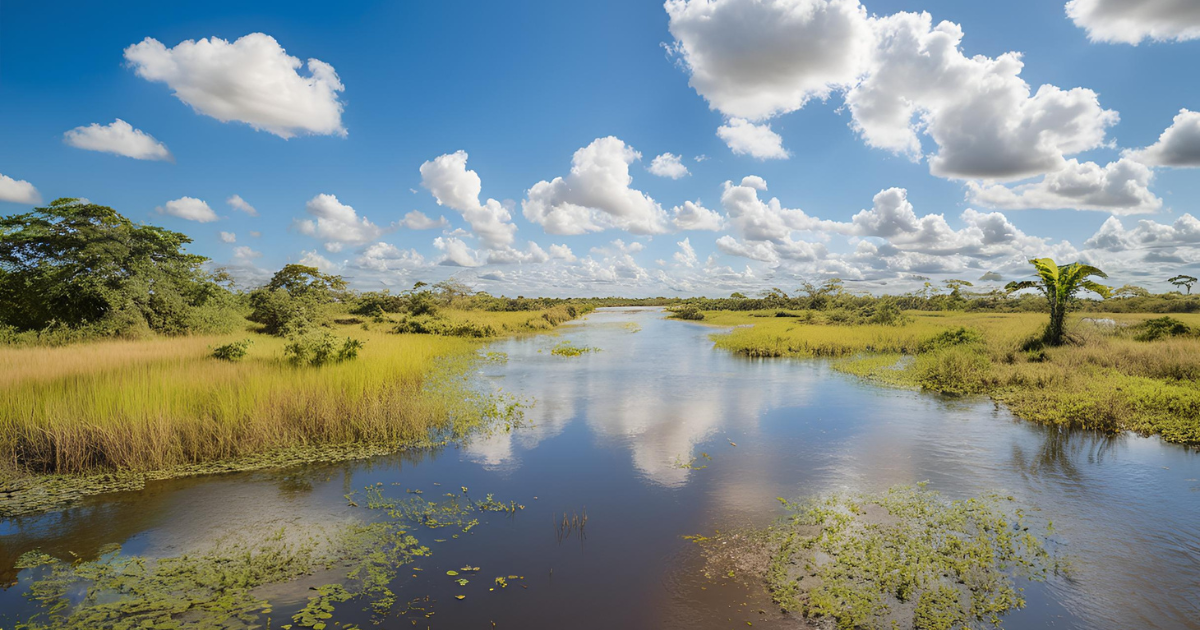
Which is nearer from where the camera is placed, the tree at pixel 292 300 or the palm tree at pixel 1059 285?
the palm tree at pixel 1059 285

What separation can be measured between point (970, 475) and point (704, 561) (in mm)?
6080

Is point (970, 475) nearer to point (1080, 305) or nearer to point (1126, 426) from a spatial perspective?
point (1126, 426)

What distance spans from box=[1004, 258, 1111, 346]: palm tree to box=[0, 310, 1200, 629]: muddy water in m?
6.98

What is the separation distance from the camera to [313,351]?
1411 centimetres

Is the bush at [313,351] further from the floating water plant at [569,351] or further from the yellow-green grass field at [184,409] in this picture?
the floating water plant at [569,351]

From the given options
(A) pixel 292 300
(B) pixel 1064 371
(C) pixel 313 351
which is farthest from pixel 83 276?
(B) pixel 1064 371

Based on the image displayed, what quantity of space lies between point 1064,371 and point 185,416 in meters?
22.8

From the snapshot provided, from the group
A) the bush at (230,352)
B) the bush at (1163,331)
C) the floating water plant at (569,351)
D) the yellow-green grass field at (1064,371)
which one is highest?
the bush at (1163,331)

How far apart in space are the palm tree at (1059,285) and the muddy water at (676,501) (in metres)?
6.98

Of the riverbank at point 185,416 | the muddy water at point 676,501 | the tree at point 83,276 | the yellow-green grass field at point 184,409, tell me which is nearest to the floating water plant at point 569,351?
the riverbank at point 185,416

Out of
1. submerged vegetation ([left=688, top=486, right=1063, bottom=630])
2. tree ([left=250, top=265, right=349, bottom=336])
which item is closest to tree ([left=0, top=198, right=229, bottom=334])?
tree ([left=250, top=265, right=349, bottom=336])

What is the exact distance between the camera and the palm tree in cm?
1644

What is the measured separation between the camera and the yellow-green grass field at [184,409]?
8406mm

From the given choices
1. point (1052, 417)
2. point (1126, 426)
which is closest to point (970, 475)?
point (1052, 417)
